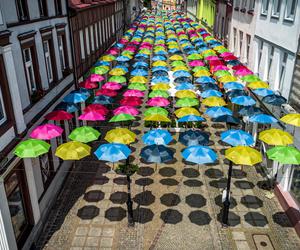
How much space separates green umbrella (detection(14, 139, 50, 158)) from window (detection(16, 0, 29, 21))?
5033mm

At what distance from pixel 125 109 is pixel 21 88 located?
6257 mm

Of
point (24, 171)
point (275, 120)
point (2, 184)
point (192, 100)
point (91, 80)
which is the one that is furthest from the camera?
point (91, 80)

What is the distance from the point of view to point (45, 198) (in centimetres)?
1335

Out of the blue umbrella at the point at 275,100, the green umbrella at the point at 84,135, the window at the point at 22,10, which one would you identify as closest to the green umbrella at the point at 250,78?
the blue umbrella at the point at 275,100

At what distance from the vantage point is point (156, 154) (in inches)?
484

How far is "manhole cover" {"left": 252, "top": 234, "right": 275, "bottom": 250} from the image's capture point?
11502 mm

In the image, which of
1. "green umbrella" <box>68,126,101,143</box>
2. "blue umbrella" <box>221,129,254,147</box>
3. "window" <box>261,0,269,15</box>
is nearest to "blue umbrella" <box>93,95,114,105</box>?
"green umbrella" <box>68,126,101,143</box>

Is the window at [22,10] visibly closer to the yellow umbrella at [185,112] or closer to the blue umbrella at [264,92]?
the yellow umbrella at [185,112]

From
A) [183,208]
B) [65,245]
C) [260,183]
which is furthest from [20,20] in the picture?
[260,183]

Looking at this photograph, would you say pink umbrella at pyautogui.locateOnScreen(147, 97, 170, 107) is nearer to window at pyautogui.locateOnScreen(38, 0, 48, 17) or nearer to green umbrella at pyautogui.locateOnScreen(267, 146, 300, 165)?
window at pyautogui.locateOnScreen(38, 0, 48, 17)

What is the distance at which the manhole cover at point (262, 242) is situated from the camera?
11.5 meters

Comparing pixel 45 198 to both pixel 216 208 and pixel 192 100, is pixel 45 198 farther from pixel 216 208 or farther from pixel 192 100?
pixel 192 100

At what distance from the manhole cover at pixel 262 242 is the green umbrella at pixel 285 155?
315cm

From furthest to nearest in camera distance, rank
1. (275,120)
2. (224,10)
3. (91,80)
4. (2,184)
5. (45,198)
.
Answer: (224,10) → (91,80) → (275,120) → (45,198) → (2,184)
